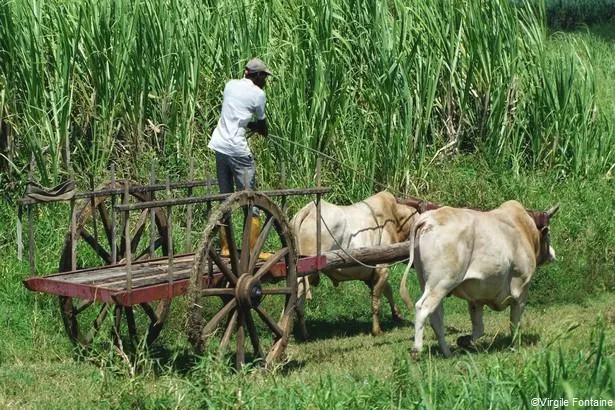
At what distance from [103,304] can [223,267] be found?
1607 mm

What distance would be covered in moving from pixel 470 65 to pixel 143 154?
3.58 meters

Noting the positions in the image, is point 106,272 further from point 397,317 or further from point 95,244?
point 397,317

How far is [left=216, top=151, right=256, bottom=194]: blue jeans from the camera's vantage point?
9.06 m

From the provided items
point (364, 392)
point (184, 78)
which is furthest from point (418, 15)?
point (364, 392)

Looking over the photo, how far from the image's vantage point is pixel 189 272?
27.1 feet

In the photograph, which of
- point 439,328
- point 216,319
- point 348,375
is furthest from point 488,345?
point 216,319

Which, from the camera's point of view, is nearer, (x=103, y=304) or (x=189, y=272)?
(x=189, y=272)

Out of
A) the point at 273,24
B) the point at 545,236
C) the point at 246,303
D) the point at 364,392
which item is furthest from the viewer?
the point at 273,24

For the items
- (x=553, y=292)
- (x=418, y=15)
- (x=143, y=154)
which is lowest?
(x=553, y=292)

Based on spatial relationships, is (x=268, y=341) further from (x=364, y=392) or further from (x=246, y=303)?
(x=364, y=392)

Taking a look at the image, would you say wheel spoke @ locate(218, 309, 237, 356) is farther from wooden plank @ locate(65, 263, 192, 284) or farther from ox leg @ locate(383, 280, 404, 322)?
ox leg @ locate(383, 280, 404, 322)

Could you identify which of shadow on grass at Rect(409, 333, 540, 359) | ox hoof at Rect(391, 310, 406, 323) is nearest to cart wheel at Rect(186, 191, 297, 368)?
shadow on grass at Rect(409, 333, 540, 359)

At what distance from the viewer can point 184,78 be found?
471 inches

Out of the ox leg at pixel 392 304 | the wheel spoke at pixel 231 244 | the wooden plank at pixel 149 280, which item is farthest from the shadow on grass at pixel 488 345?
the wooden plank at pixel 149 280
